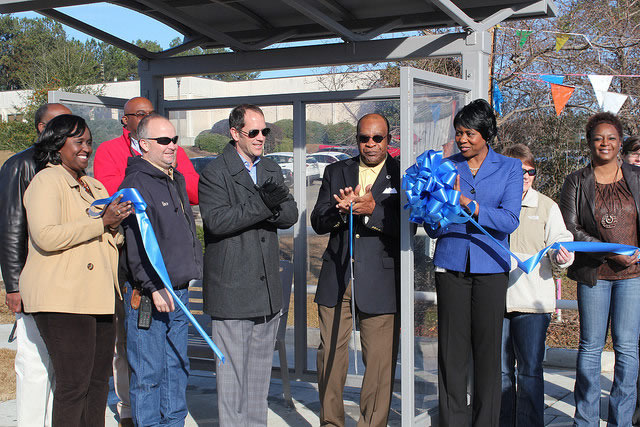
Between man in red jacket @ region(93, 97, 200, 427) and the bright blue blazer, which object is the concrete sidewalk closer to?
man in red jacket @ region(93, 97, 200, 427)

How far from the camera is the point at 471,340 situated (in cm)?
427

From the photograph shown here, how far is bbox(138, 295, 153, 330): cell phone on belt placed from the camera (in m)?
4.00

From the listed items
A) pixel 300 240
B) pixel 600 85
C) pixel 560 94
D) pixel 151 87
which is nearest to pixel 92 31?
pixel 151 87

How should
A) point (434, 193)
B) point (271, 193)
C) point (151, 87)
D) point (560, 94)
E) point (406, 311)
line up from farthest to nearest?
1. point (560, 94)
2. point (151, 87)
3. point (406, 311)
4. point (271, 193)
5. point (434, 193)

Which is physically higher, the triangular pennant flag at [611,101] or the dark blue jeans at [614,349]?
the triangular pennant flag at [611,101]

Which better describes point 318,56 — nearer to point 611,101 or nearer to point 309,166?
point 309,166

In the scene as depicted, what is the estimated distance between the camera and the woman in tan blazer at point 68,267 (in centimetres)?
370

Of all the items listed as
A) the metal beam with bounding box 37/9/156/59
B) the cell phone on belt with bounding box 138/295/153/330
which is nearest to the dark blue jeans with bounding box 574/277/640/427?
the cell phone on belt with bounding box 138/295/153/330

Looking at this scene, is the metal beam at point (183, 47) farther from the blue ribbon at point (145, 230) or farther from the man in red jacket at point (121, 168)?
the blue ribbon at point (145, 230)

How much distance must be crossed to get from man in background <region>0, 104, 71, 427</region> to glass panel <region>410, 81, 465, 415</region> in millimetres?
2335

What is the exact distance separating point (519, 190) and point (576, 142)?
998 cm

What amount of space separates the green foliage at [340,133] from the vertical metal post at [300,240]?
8.6 inches

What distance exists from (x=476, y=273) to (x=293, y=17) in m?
2.98

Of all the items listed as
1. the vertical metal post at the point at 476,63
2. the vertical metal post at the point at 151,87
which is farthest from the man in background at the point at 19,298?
the vertical metal post at the point at 476,63
